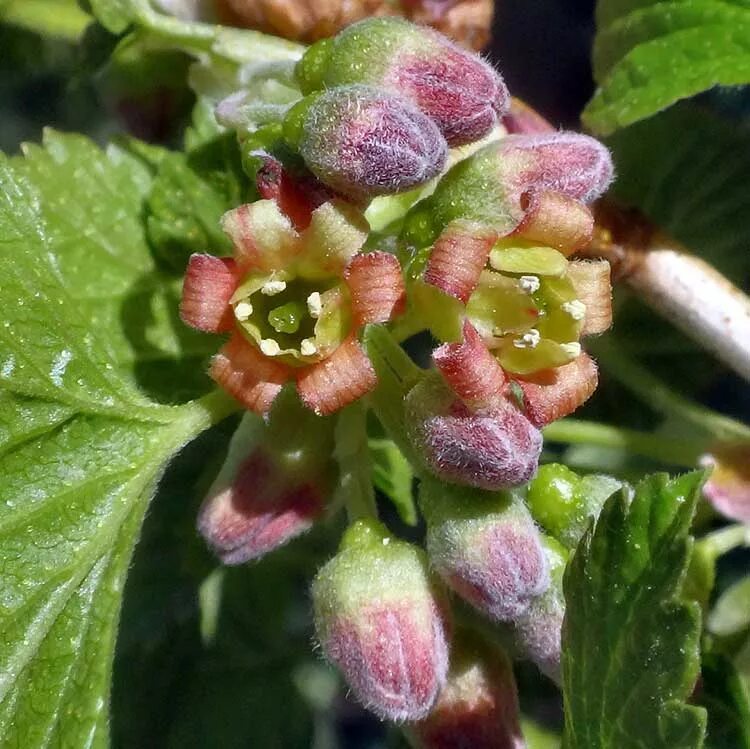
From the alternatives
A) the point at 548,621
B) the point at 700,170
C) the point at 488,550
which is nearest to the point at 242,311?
the point at 488,550

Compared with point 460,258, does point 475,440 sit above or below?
below

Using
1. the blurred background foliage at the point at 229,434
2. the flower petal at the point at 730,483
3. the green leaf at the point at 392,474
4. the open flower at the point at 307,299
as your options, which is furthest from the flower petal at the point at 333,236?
the flower petal at the point at 730,483

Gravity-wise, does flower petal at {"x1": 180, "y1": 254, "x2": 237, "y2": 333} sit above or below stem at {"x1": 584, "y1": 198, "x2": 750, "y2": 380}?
above

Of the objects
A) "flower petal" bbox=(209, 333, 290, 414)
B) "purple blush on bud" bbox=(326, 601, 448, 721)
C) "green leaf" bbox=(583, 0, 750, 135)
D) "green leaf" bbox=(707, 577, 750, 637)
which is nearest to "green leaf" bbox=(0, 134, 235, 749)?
"flower petal" bbox=(209, 333, 290, 414)

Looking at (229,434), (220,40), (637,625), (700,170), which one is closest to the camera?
(637,625)

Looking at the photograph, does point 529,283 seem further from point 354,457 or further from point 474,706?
point 474,706

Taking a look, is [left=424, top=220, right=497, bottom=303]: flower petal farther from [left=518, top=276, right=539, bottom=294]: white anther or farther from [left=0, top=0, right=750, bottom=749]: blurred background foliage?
[left=0, top=0, right=750, bottom=749]: blurred background foliage

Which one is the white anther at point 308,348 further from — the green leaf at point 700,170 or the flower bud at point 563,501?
the green leaf at point 700,170
